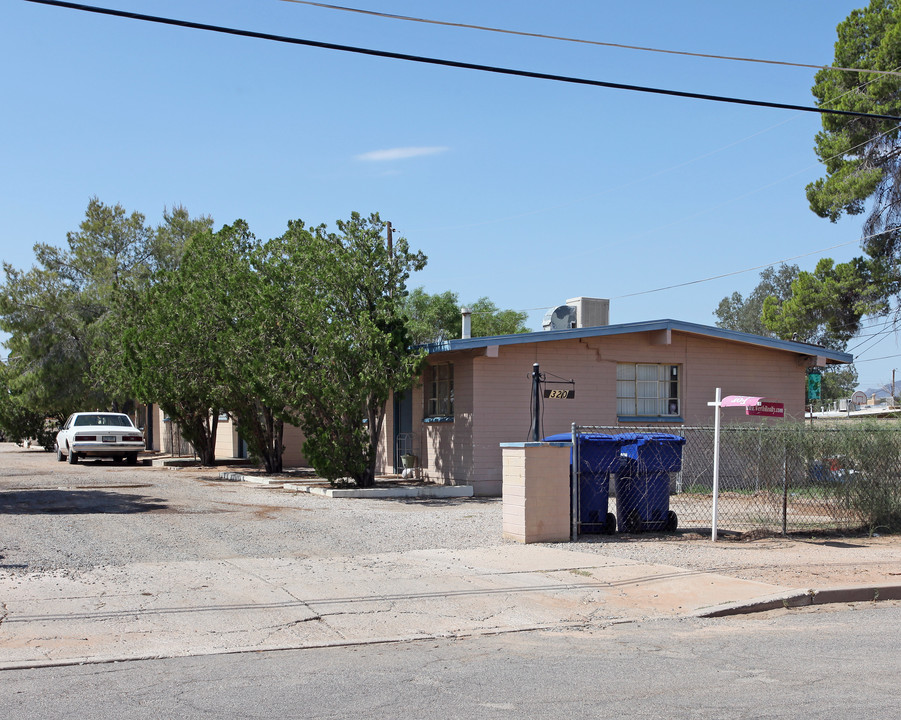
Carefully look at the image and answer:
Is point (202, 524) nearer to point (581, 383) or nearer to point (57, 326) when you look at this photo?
point (581, 383)

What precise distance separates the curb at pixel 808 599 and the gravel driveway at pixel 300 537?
0.33 m

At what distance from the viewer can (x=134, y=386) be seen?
1065 inches

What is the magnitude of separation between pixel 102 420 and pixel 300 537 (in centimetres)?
1905

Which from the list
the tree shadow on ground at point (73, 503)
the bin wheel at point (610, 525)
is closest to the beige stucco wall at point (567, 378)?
the tree shadow on ground at point (73, 503)

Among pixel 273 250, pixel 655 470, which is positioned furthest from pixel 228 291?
pixel 655 470

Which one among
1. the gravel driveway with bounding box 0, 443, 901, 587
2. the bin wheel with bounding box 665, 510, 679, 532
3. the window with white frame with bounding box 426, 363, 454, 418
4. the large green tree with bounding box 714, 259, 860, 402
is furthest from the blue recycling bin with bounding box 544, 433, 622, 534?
the large green tree with bounding box 714, 259, 860, 402

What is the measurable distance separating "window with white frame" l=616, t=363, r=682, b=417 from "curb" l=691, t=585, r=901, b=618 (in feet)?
38.4

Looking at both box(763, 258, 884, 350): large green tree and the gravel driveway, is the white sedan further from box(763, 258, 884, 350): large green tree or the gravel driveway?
box(763, 258, 884, 350): large green tree

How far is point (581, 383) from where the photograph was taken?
67.6 ft

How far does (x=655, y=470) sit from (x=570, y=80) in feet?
17.8

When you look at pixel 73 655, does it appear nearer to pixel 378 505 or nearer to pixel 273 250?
pixel 378 505

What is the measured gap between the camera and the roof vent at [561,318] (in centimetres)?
2245

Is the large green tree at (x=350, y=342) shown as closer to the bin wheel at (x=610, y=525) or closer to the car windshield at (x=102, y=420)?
the bin wheel at (x=610, y=525)

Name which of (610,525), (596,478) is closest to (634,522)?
(610,525)
